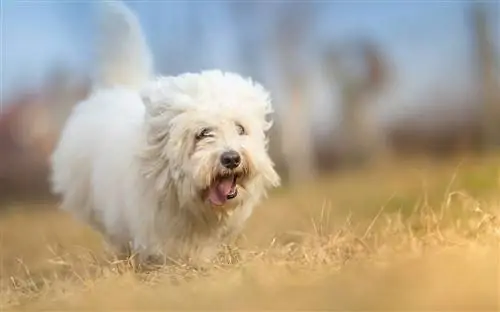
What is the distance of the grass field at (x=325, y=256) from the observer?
1.78 m

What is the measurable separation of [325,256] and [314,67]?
0.47m

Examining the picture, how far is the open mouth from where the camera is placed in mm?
1896

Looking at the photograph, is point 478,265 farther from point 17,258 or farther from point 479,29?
point 17,258

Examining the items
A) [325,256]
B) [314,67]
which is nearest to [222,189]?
[325,256]

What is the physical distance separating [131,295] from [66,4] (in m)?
0.73

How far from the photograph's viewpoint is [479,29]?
198 cm

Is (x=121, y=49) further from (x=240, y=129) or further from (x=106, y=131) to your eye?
(x=240, y=129)

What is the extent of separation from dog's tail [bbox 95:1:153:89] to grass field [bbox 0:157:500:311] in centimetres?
39

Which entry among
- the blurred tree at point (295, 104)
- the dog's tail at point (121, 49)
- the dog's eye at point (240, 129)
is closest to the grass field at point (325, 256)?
the blurred tree at point (295, 104)

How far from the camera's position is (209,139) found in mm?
1909

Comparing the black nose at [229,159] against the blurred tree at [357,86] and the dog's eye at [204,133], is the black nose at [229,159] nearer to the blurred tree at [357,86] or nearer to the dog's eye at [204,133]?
the dog's eye at [204,133]

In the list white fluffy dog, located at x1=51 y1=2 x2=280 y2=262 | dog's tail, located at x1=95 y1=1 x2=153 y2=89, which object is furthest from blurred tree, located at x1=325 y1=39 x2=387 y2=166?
dog's tail, located at x1=95 y1=1 x2=153 y2=89

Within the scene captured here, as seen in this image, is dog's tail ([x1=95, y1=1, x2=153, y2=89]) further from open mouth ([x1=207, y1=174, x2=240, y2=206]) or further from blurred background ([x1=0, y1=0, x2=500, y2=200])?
open mouth ([x1=207, y1=174, x2=240, y2=206])

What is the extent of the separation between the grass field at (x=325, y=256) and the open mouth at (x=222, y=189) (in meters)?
0.14
